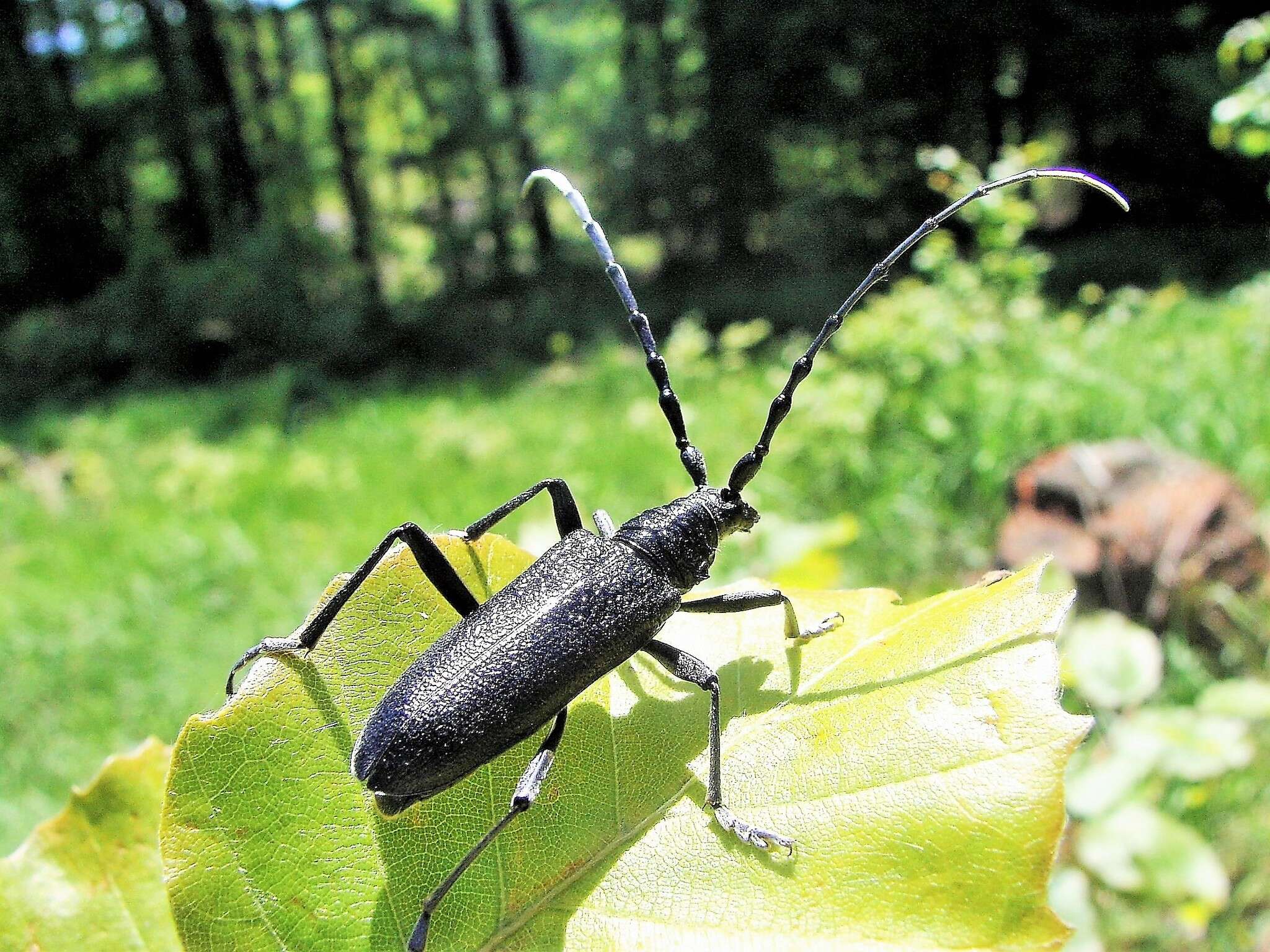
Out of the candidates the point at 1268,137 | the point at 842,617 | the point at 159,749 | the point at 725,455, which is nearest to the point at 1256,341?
the point at 725,455

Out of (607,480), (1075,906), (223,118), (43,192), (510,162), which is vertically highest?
(223,118)

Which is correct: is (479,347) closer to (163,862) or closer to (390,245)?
(390,245)

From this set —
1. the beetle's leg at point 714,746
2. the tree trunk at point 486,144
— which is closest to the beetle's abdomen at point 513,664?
the beetle's leg at point 714,746

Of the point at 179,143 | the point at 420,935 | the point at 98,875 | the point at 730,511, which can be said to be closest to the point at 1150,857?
the point at 730,511

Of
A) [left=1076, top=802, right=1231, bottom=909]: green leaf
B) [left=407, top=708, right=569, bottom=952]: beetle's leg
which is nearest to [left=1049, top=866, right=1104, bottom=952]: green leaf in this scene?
[left=1076, top=802, right=1231, bottom=909]: green leaf

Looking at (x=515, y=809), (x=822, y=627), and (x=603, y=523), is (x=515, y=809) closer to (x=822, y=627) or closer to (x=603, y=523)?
(x=822, y=627)
